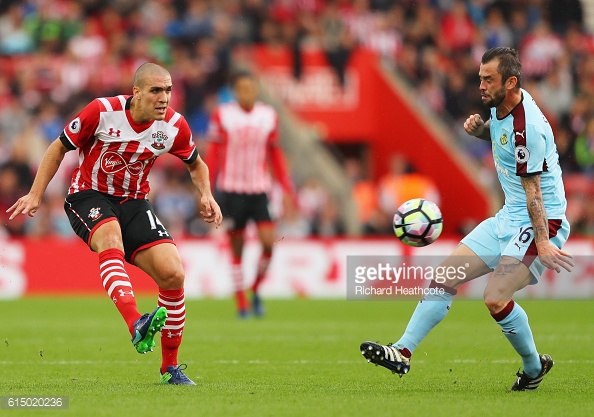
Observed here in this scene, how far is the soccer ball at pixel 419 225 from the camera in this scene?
23.9 feet

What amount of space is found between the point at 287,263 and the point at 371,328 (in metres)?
4.82

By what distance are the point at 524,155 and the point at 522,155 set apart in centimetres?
1

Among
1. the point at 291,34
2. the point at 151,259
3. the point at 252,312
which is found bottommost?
the point at 252,312

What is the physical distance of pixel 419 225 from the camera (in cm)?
728

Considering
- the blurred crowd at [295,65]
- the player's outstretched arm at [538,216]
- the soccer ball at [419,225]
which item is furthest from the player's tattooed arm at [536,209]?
the blurred crowd at [295,65]

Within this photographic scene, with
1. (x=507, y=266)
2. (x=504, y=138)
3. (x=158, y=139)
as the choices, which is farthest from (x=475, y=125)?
(x=158, y=139)

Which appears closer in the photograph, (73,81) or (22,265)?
(22,265)

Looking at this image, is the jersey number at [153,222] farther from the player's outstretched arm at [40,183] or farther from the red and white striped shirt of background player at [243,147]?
the red and white striped shirt of background player at [243,147]

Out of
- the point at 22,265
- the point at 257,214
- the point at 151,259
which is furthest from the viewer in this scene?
the point at 22,265

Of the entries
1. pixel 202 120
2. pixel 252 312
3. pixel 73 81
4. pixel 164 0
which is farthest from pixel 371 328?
pixel 164 0

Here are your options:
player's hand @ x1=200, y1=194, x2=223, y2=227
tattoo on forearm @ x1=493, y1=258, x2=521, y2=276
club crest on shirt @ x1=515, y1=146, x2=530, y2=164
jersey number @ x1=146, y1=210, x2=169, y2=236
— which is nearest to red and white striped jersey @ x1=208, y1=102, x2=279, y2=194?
player's hand @ x1=200, y1=194, x2=223, y2=227

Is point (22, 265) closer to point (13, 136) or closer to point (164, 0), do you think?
point (13, 136)

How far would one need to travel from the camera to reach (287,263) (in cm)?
1617

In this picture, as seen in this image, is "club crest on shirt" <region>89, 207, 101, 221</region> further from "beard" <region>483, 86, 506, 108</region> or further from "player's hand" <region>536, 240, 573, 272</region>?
"player's hand" <region>536, 240, 573, 272</region>
